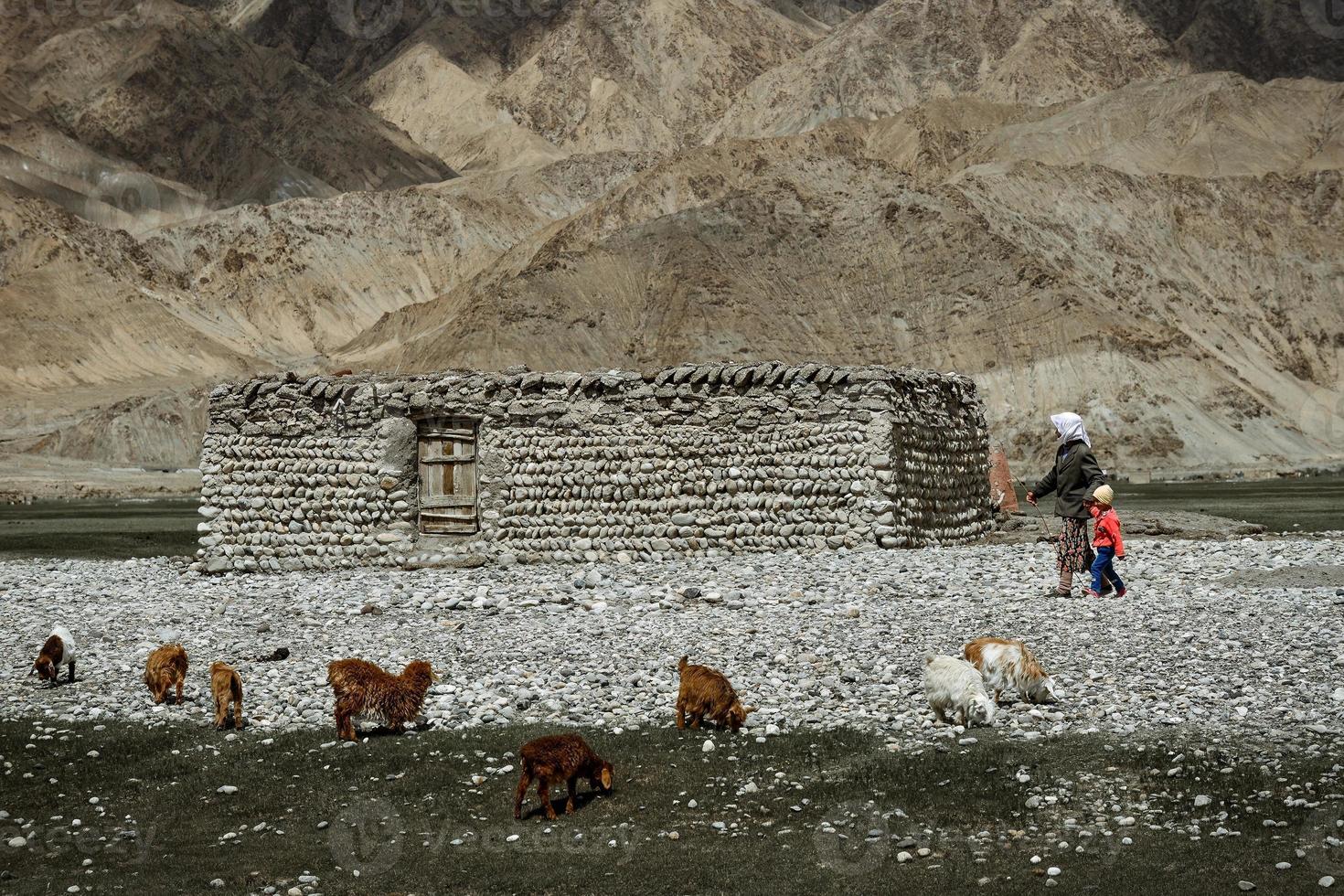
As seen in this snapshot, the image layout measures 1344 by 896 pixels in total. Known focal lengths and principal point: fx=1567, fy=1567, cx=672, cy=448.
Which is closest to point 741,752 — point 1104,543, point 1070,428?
point 1104,543

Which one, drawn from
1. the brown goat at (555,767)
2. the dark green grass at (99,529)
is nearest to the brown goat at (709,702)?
the brown goat at (555,767)

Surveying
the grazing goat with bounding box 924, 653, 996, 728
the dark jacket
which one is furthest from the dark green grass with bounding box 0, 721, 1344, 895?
the dark jacket

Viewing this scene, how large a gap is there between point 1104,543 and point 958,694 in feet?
17.8

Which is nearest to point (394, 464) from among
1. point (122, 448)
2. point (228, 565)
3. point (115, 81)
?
point (228, 565)

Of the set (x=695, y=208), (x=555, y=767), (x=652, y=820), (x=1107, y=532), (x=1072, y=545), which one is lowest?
(x=652, y=820)

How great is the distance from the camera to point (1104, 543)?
15875 mm

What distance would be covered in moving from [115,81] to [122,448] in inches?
2960

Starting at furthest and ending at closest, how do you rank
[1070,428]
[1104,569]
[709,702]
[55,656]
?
[1070,428] → [1104,569] → [55,656] → [709,702]

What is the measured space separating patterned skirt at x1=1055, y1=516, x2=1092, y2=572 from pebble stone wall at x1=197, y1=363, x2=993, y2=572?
4808 millimetres

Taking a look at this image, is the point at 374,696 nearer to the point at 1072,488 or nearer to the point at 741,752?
the point at 741,752

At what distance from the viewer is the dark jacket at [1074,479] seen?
16.4 metres

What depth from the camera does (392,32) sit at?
182 meters

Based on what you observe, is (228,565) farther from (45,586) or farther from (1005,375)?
(1005,375)

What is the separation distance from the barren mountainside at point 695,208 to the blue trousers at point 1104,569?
49355 mm
